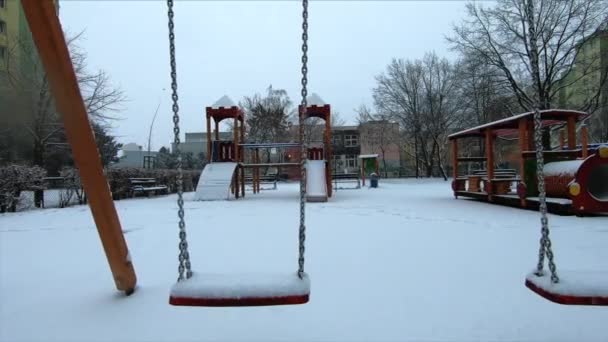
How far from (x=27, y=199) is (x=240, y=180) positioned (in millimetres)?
5766

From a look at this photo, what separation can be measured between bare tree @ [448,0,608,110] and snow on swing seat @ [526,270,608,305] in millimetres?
15838

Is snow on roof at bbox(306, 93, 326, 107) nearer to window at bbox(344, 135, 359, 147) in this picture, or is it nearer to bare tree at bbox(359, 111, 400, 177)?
bare tree at bbox(359, 111, 400, 177)

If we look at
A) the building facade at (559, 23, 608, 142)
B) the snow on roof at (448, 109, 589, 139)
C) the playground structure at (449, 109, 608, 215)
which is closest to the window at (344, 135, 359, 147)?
the building facade at (559, 23, 608, 142)

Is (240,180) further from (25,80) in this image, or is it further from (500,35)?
(500,35)

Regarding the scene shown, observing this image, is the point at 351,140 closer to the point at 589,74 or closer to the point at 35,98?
the point at 589,74

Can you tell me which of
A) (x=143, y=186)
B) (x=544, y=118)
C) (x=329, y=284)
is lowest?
(x=329, y=284)

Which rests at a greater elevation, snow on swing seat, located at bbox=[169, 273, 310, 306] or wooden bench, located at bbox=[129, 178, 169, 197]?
wooden bench, located at bbox=[129, 178, 169, 197]

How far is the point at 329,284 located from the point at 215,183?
841 cm

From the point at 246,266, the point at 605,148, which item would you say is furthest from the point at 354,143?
the point at 246,266

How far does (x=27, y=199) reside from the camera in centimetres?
854

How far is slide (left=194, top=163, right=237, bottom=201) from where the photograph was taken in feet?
33.9

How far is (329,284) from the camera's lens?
8.95 ft

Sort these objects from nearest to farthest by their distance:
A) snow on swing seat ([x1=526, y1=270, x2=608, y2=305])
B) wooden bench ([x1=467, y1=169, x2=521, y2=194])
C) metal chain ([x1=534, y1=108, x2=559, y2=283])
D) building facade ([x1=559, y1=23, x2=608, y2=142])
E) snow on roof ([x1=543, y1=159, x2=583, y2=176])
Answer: snow on swing seat ([x1=526, y1=270, x2=608, y2=305]) < metal chain ([x1=534, y1=108, x2=559, y2=283]) < snow on roof ([x1=543, y1=159, x2=583, y2=176]) < wooden bench ([x1=467, y1=169, x2=521, y2=194]) < building facade ([x1=559, y1=23, x2=608, y2=142])

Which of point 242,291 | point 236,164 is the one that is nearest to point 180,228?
point 242,291
